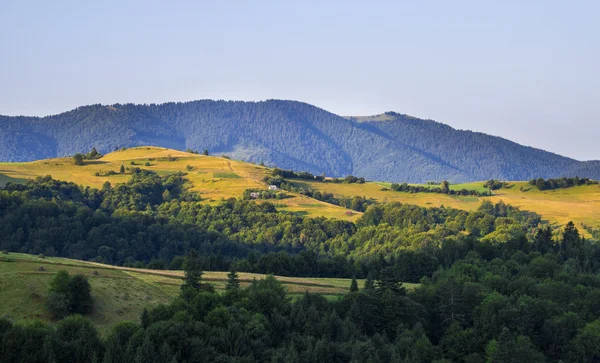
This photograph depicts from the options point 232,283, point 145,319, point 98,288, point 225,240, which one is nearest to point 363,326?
point 232,283

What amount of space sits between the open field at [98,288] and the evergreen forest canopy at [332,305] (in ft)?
9.64

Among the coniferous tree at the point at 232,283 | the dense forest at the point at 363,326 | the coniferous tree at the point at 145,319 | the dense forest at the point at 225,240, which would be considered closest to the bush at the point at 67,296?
the dense forest at the point at 363,326

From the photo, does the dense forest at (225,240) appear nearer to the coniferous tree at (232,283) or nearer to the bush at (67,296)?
the coniferous tree at (232,283)

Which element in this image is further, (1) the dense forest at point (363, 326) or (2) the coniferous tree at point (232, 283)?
(2) the coniferous tree at point (232, 283)

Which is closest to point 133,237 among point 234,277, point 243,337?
point 234,277

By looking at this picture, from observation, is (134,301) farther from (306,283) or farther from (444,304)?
(444,304)

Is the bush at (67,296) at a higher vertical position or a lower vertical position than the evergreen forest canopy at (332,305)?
higher

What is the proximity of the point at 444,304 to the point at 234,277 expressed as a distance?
28417 millimetres

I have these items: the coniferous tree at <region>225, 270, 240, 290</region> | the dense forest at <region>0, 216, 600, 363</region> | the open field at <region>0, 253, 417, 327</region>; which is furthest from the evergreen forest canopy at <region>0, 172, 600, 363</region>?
the open field at <region>0, 253, 417, 327</region>

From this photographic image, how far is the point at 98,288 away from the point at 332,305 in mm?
28798

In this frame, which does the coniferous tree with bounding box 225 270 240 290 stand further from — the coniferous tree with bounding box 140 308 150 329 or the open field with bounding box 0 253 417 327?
the coniferous tree with bounding box 140 308 150 329

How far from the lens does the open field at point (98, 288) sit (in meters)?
75.2

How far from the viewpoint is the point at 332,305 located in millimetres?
95688

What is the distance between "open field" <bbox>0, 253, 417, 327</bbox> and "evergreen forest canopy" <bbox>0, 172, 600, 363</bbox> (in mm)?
2940
